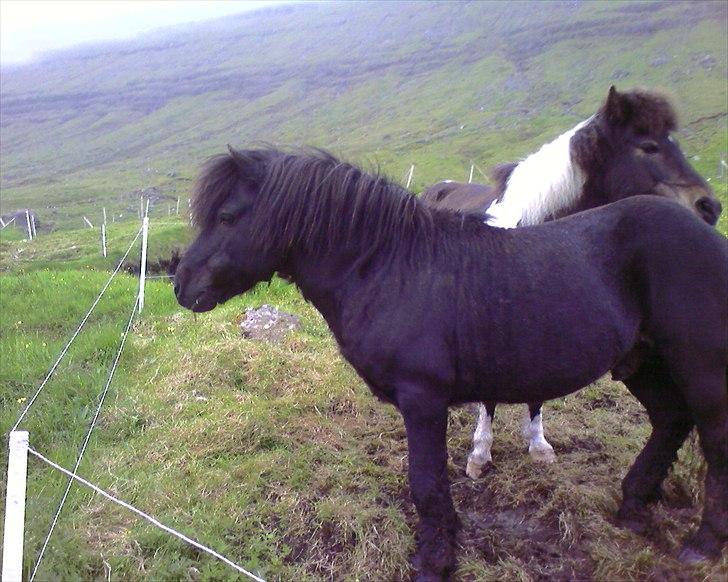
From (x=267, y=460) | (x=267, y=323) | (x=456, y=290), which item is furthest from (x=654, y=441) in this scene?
(x=267, y=323)

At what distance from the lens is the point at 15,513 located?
2.83 meters

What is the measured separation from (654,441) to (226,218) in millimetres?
2823

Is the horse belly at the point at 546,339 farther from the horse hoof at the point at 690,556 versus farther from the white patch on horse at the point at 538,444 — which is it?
the white patch on horse at the point at 538,444

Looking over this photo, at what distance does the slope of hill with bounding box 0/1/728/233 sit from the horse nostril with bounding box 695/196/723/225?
38.6 meters

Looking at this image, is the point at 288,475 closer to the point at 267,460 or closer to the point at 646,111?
the point at 267,460

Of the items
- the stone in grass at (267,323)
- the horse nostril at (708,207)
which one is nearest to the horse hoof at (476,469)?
the horse nostril at (708,207)

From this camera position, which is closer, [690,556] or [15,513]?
[15,513]

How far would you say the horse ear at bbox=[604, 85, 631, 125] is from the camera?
4277mm

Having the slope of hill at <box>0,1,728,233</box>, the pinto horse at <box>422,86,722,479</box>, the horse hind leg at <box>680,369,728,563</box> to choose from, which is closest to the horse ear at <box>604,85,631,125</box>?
the pinto horse at <box>422,86,722,479</box>

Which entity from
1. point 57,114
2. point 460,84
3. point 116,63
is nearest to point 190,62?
point 116,63

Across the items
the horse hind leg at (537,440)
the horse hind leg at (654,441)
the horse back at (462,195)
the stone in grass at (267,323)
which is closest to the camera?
the horse hind leg at (654,441)

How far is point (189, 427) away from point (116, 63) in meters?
203

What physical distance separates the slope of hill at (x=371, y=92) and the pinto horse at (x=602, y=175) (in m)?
38.1

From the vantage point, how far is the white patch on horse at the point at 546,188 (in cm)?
442
